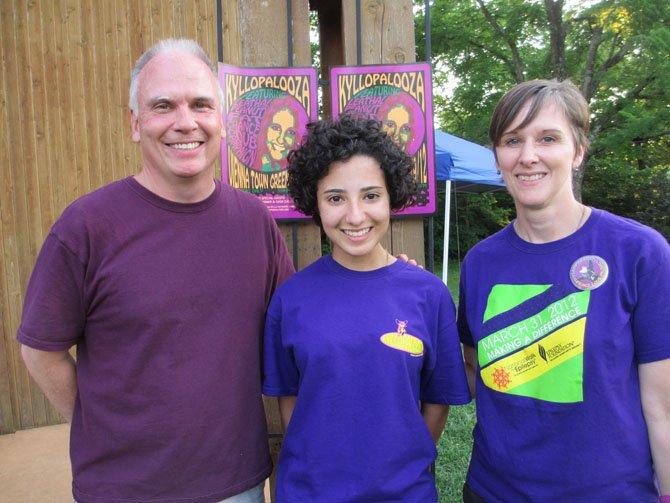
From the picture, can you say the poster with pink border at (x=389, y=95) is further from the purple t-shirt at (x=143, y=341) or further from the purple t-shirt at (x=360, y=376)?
the purple t-shirt at (x=143, y=341)

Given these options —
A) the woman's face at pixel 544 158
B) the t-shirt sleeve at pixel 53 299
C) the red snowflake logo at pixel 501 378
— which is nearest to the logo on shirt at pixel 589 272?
the woman's face at pixel 544 158

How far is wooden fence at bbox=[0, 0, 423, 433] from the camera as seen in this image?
13.9ft

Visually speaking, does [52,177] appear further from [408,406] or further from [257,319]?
[408,406]

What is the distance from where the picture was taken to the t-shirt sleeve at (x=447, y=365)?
1.80 m

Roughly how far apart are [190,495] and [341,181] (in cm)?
108

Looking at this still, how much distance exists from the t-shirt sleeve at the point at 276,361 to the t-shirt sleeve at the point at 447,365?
1.48 feet

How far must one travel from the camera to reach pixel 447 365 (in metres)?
1.80

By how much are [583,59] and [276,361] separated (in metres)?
→ 14.3

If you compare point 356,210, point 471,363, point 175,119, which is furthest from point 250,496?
point 175,119

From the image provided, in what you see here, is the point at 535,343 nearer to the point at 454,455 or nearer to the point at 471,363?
the point at 471,363

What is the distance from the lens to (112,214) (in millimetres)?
1681

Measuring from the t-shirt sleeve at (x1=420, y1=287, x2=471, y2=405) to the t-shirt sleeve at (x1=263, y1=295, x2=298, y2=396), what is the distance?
1.48ft

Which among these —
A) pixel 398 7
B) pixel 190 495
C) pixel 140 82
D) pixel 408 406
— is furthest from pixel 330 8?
pixel 190 495

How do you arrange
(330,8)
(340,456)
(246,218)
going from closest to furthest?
(340,456) → (246,218) → (330,8)
